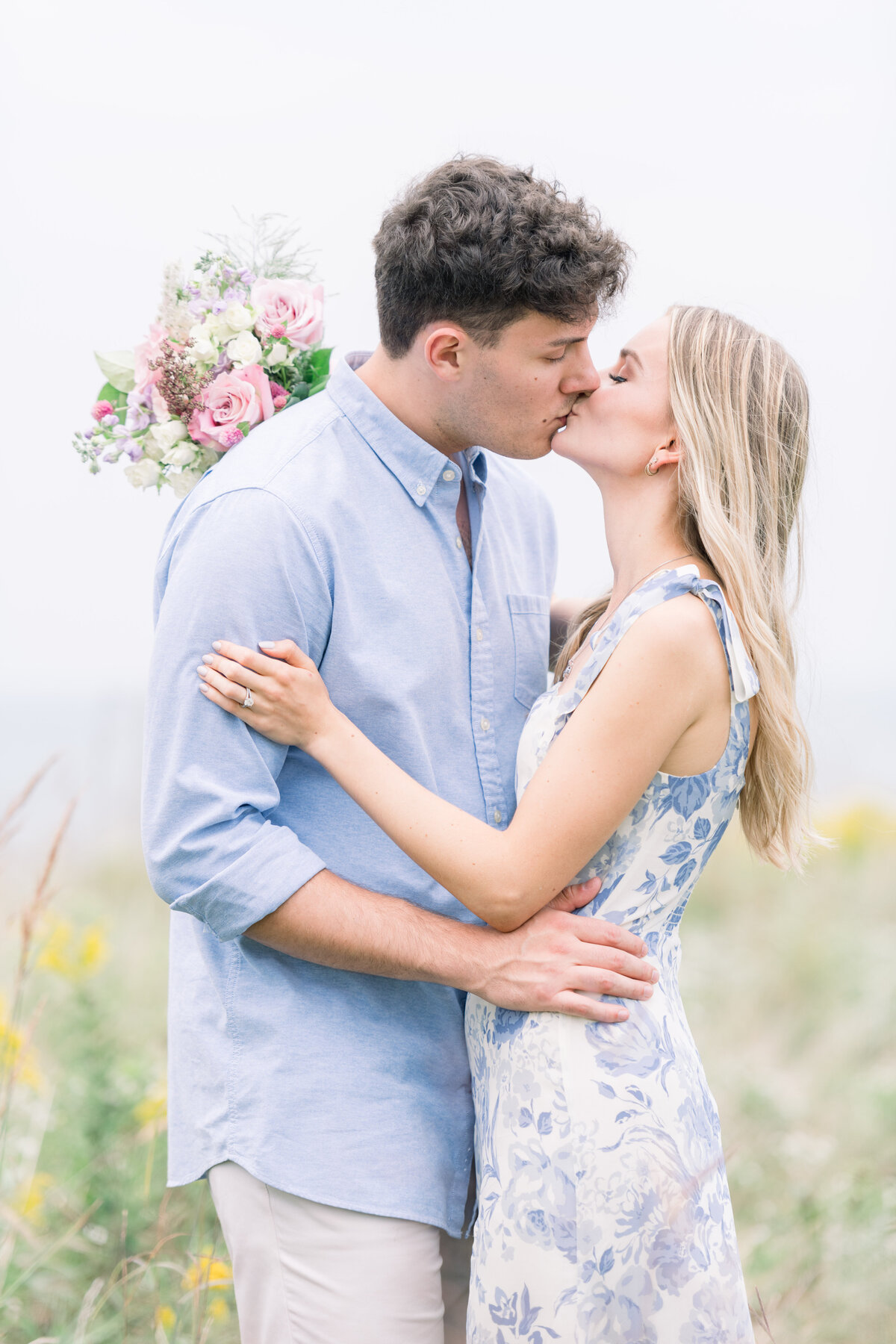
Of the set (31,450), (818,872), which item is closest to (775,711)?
(818,872)

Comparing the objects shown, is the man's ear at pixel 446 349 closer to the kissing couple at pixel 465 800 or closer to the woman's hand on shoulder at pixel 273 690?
the kissing couple at pixel 465 800

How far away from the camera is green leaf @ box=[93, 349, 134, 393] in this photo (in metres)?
2.15

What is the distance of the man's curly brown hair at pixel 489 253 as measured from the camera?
1858mm

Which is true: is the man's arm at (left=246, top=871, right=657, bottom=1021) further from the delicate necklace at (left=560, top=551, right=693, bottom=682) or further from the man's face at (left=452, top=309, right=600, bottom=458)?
the man's face at (left=452, top=309, right=600, bottom=458)

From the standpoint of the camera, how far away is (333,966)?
174 centimetres

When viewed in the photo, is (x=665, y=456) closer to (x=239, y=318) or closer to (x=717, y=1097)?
(x=239, y=318)

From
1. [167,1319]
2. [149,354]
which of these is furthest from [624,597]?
[167,1319]

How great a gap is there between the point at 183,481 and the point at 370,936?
0.91 meters

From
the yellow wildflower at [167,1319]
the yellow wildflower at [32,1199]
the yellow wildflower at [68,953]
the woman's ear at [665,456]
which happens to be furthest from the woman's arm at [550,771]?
the yellow wildflower at [32,1199]

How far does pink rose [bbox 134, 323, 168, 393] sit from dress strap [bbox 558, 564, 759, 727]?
96cm

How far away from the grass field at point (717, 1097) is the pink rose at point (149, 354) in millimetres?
981

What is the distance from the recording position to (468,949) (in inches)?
69.6

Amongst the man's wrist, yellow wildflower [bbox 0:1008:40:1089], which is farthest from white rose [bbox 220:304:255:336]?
yellow wildflower [bbox 0:1008:40:1089]

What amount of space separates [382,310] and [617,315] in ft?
1.50
